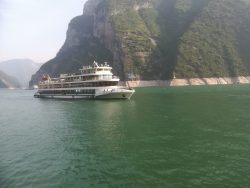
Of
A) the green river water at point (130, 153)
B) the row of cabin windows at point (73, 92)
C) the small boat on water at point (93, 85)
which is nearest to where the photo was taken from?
the green river water at point (130, 153)

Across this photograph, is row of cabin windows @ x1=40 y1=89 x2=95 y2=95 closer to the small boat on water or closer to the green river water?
the small boat on water

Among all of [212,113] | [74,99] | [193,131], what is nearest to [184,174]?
[193,131]

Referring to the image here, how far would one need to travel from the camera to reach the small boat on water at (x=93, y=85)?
99.8 meters

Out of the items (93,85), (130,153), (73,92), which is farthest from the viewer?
(73,92)

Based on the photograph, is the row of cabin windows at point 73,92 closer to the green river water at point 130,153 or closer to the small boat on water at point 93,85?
the small boat on water at point 93,85

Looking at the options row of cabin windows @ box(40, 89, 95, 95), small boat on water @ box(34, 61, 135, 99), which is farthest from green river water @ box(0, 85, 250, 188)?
row of cabin windows @ box(40, 89, 95, 95)

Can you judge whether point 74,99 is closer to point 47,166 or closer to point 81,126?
point 81,126

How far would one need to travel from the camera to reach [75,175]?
2741 centimetres

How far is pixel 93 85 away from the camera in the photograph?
339ft

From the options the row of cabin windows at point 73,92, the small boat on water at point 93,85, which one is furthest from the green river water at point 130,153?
the row of cabin windows at point 73,92

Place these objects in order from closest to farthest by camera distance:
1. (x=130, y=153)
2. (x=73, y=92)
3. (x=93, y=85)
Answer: (x=130, y=153)
(x=93, y=85)
(x=73, y=92)

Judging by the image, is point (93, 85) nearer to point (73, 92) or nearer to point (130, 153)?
point (73, 92)

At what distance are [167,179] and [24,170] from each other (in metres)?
13.1

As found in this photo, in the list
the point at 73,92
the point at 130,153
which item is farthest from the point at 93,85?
the point at 130,153
